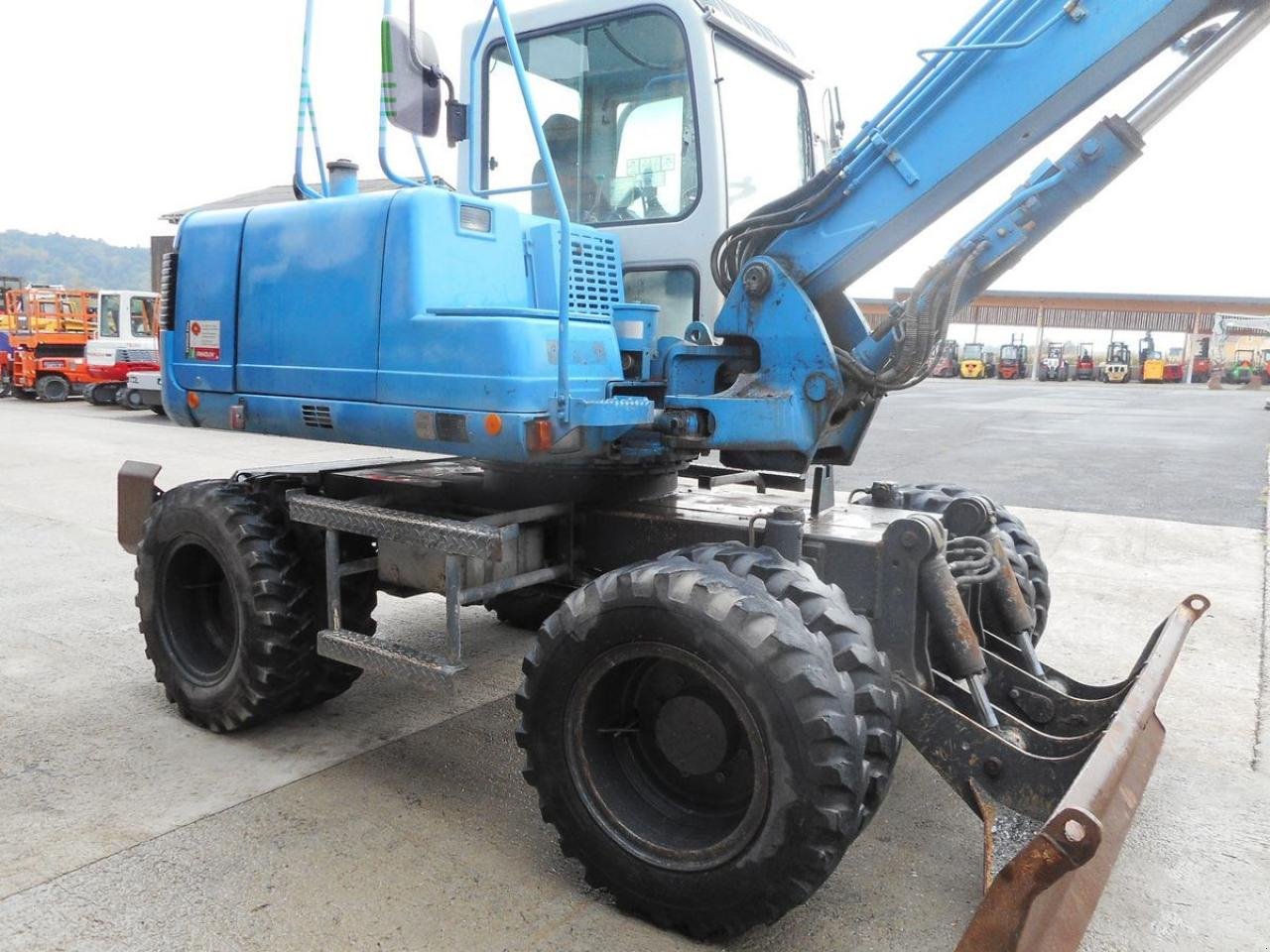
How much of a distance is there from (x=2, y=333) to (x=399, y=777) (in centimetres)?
2727

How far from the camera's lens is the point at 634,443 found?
382 centimetres

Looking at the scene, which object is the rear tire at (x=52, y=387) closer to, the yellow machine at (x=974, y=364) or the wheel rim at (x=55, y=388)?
the wheel rim at (x=55, y=388)

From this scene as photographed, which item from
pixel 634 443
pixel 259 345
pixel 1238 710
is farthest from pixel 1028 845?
pixel 259 345

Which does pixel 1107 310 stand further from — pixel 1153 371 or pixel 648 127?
pixel 648 127

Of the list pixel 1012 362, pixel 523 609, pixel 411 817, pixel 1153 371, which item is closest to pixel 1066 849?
pixel 411 817

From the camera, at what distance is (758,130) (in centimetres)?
428

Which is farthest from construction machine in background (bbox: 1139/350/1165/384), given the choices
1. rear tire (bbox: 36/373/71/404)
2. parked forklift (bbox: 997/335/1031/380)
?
rear tire (bbox: 36/373/71/404)

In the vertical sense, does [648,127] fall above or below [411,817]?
above

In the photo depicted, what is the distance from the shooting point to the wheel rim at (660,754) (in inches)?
121

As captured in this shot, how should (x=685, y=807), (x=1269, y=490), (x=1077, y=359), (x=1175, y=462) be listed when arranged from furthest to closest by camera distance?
(x=1077, y=359), (x=1175, y=462), (x=1269, y=490), (x=685, y=807)

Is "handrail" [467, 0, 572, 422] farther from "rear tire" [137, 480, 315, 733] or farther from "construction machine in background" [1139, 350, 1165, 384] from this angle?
"construction machine in background" [1139, 350, 1165, 384]

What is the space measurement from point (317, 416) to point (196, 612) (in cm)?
135

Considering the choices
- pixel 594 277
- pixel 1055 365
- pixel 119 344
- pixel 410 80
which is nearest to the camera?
pixel 410 80

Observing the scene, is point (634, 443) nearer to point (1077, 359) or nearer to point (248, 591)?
point (248, 591)
